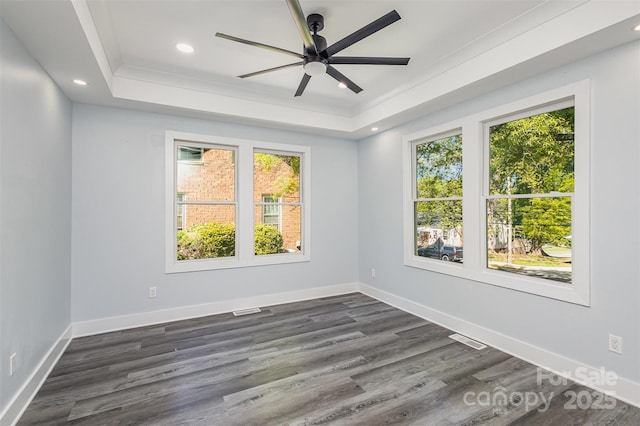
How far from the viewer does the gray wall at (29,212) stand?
196 cm

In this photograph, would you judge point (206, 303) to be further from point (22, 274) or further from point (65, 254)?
point (22, 274)

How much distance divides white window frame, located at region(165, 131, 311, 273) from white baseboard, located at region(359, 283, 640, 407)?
191cm

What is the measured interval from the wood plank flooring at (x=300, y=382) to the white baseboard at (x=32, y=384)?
0.05 m

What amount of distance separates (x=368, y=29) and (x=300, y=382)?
2.64 meters

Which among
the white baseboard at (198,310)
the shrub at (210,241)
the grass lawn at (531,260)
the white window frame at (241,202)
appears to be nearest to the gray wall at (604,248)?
the grass lawn at (531,260)

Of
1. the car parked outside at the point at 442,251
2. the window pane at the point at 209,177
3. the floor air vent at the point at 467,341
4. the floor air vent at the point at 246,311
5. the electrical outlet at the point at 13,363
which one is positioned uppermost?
the window pane at the point at 209,177

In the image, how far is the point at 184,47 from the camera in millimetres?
2848

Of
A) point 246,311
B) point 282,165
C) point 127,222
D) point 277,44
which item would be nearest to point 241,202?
point 282,165

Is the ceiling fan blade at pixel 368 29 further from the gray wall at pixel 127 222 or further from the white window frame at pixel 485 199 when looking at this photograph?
the gray wall at pixel 127 222

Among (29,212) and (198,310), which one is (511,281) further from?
(29,212)

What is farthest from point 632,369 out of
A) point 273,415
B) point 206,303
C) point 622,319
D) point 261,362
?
point 206,303

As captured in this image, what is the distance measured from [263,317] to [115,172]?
8.04 ft

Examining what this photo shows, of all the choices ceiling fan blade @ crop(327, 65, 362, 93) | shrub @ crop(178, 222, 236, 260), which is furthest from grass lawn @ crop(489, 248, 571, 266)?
shrub @ crop(178, 222, 236, 260)

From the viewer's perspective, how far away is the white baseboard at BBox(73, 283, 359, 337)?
11.2 ft
